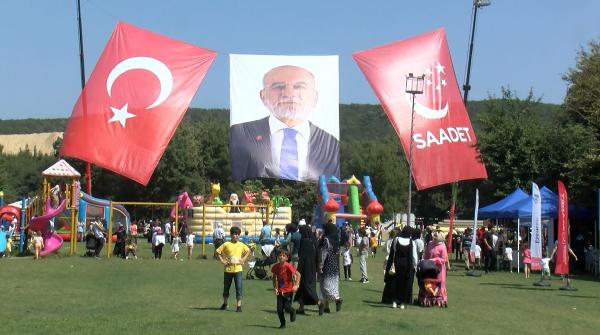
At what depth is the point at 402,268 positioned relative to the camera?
48.8ft

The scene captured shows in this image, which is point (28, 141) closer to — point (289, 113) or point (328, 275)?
point (289, 113)

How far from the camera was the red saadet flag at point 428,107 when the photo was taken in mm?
30075

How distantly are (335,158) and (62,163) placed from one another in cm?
1240

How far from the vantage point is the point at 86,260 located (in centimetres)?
2583

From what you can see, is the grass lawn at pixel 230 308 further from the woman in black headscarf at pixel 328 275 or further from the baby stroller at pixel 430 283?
the woman in black headscarf at pixel 328 275

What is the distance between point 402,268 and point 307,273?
85.5 inches

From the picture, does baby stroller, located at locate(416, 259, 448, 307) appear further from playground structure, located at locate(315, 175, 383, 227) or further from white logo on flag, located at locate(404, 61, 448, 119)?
playground structure, located at locate(315, 175, 383, 227)

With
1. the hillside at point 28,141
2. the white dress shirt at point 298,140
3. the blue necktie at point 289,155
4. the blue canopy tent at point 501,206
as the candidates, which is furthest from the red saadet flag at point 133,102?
the hillside at point 28,141

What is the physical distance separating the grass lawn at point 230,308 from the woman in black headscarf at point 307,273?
0.51m

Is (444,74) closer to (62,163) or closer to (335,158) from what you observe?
(335,158)

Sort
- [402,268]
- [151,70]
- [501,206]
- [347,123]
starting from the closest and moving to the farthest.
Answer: [402,268] < [501,206] < [151,70] < [347,123]

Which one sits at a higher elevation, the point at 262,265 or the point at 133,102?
the point at 133,102

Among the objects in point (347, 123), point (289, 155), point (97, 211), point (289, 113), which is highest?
point (347, 123)

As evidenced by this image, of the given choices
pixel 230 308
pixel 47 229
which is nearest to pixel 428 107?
pixel 47 229
